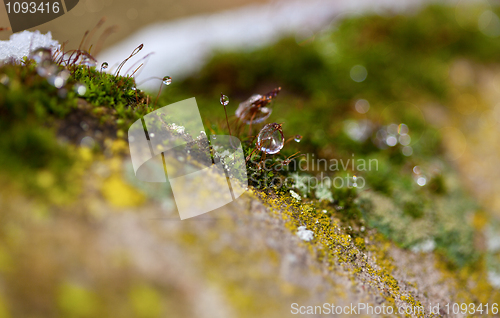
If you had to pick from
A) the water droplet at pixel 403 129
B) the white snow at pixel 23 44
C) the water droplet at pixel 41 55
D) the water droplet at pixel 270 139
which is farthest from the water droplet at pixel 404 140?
the white snow at pixel 23 44

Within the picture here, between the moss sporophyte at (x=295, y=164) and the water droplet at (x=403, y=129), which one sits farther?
the water droplet at (x=403, y=129)

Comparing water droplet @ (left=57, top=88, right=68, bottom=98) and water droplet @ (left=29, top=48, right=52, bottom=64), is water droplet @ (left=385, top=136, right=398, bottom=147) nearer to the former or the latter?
water droplet @ (left=57, top=88, right=68, bottom=98)

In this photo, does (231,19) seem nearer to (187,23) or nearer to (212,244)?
(187,23)

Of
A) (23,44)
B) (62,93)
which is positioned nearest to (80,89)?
(62,93)

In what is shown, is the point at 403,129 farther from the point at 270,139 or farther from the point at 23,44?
the point at 23,44

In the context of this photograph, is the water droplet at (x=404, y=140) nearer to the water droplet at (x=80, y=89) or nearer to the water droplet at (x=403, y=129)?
the water droplet at (x=403, y=129)

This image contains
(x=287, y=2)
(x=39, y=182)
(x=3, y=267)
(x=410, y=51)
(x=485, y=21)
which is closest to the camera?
(x=3, y=267)

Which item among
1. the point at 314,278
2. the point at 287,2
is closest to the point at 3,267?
the point at 314,278

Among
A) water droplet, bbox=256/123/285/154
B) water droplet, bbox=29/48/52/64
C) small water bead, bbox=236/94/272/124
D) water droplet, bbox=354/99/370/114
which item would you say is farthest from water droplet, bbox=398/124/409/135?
water droplet, bbox=29/48/52/64
